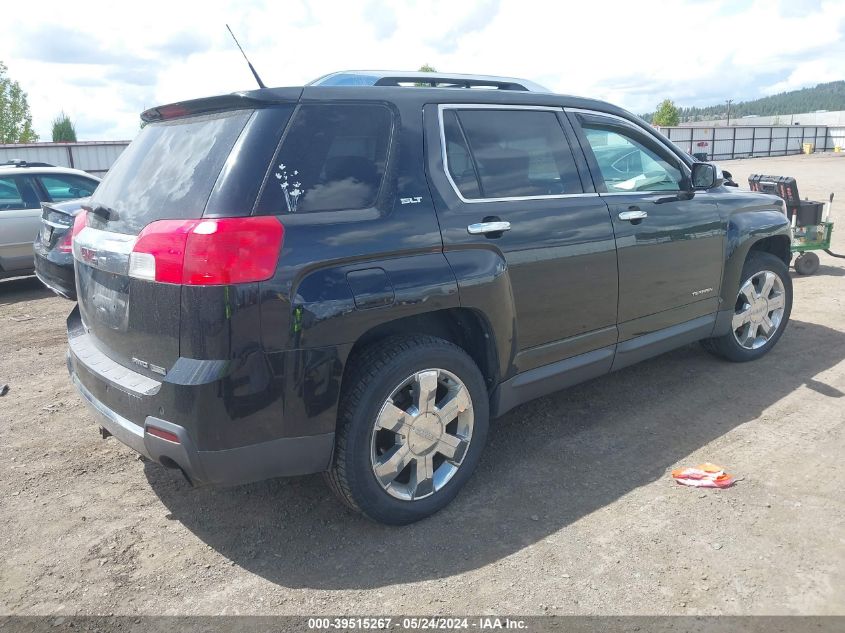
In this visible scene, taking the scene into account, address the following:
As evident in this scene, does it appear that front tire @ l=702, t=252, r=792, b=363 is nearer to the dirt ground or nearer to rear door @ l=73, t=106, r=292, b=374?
the dirt ground

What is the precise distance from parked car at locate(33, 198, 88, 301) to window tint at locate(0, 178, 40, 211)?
1746 mm

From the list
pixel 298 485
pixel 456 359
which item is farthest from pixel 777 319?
pixel 298 485

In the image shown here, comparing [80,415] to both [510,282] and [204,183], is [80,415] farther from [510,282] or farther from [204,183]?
[510,282]

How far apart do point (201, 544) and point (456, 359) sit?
56.1 inches

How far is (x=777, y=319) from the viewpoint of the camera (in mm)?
5441

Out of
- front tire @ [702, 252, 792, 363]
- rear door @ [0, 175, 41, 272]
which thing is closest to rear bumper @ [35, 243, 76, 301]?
rear door @ [0, 175, 41, 272]

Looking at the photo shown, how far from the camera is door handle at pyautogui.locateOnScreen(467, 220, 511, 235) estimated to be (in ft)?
10.7

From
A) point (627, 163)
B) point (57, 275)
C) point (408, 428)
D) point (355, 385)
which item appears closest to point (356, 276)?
point (355, 385)

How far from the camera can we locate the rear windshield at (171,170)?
274cm

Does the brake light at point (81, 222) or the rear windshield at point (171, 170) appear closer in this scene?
the rear windshield at point (171, 170)

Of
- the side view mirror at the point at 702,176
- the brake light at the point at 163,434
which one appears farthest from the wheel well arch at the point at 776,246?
the brake light at the point at 163,434

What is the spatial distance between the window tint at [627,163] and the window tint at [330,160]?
1.54 metres

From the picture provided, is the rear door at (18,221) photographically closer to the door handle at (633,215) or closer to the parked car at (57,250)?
the parked car at (57,250)

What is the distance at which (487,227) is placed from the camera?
10.9 ft
